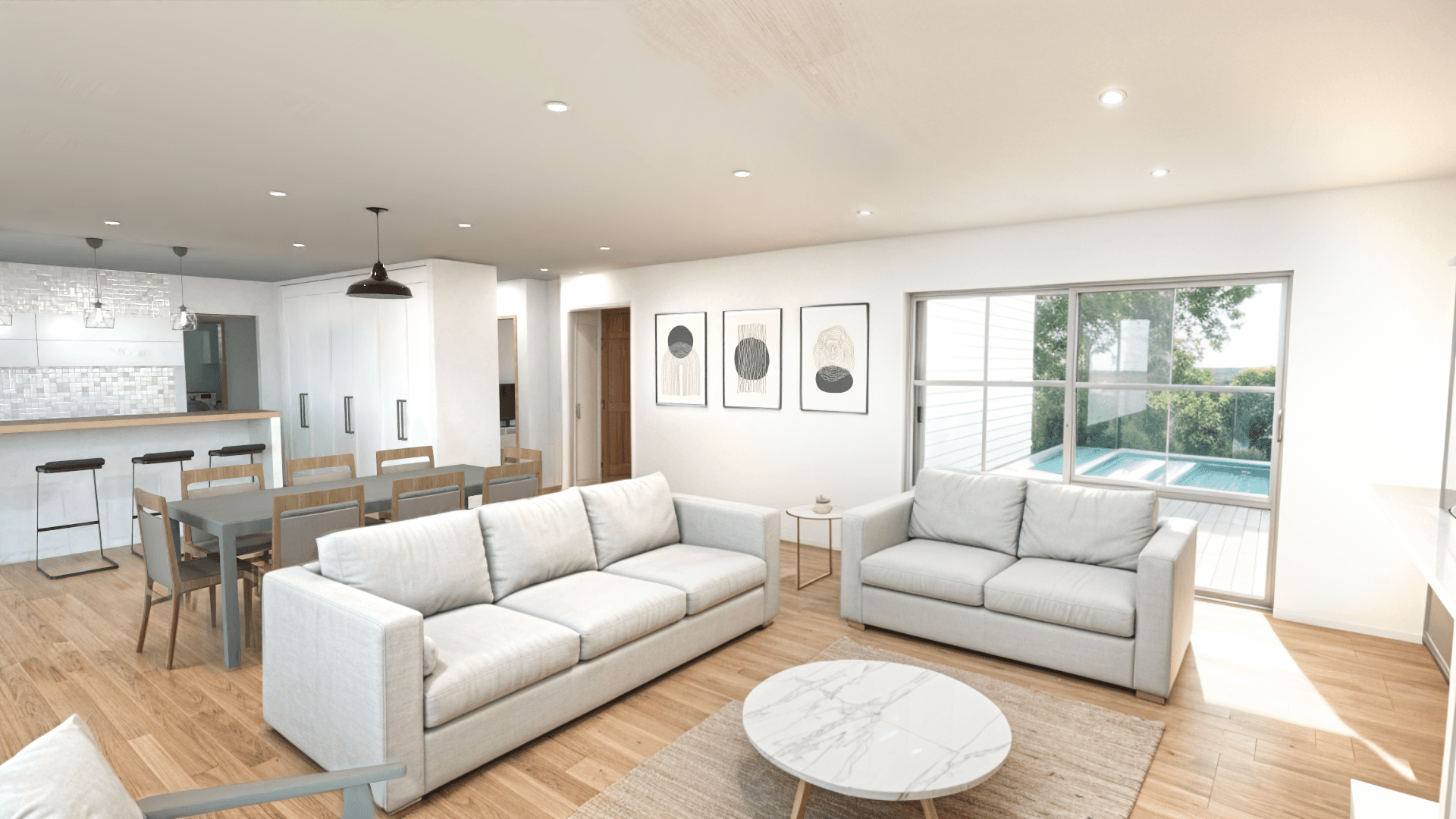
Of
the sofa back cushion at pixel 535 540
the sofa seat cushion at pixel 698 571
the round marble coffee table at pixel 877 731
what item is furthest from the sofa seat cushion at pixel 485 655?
the round marble coffee table at pixel 877 731

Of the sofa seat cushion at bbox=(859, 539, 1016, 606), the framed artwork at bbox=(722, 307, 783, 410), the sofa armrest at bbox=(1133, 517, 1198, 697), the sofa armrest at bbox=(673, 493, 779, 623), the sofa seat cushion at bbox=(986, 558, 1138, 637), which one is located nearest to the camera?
the sofa armrest at bbox=(1133, 517, 1198, 697)

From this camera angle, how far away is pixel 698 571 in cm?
367

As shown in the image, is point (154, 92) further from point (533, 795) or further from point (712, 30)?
point (533, 795)

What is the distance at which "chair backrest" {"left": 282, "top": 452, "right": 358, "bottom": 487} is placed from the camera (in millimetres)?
4777

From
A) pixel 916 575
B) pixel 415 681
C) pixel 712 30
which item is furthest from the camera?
pixel 916 575

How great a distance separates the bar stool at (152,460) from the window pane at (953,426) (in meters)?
5.75

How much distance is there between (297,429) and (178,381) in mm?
1220

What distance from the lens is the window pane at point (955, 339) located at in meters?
5.26

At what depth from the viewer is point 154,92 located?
248 centimetres

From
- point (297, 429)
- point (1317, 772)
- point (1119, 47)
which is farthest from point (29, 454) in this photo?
point (1317, 772)

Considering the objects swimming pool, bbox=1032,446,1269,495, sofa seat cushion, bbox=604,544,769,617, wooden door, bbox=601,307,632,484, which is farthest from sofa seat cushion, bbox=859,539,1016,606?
wooden door, bbox=601,307,632,484

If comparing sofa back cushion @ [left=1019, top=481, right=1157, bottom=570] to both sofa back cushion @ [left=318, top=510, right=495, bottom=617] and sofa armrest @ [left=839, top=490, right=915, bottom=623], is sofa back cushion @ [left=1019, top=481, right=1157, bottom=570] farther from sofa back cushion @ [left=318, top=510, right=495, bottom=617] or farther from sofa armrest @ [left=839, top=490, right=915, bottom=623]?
sofa back cushion @ [left=318, top=510, right=495, bottom=617]

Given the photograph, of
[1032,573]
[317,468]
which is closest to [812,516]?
[1032,573]

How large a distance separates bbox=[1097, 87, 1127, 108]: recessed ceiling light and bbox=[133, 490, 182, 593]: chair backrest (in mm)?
4354
